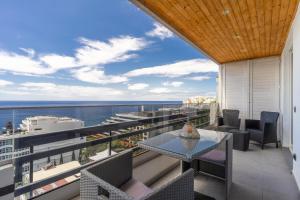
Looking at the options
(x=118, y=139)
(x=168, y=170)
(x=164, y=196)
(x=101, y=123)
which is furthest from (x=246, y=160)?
(x=164, y=196)

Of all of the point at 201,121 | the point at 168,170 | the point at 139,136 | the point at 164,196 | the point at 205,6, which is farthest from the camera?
the point at 201,121

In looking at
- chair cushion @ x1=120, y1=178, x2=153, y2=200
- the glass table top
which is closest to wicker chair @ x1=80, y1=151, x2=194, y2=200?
chair cushion @ x1=120, y1=178, x2=153, y2=200

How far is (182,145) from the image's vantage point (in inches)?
80.4

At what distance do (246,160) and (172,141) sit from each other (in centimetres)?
230

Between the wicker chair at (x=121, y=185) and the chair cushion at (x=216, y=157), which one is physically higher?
the wicker chair at (x=121, y=185)

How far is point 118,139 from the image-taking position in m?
2.80

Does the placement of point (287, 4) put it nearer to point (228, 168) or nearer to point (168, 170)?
point (228, 168)

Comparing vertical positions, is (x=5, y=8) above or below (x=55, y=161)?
above

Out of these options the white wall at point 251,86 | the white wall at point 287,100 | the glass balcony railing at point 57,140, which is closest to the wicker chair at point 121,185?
the glass balcony railing at point 57,140

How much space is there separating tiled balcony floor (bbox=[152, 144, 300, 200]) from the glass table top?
744 mm

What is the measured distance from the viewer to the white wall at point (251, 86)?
5.64 meters

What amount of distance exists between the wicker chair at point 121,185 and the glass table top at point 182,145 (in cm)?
38

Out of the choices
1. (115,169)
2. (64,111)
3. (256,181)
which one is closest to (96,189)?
(115,169)

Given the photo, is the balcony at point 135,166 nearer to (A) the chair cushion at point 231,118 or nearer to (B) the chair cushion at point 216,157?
(B) the chair cushion at point 216,157
